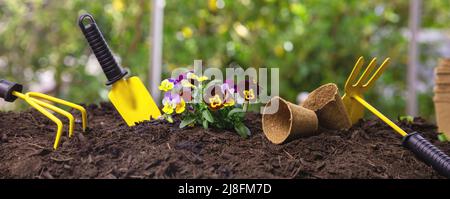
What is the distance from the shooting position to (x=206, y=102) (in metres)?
1.48

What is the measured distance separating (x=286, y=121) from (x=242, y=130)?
0.45ft

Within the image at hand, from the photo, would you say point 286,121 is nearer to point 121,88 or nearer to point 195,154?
point 195,154

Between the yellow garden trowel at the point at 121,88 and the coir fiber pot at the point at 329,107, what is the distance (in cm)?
50

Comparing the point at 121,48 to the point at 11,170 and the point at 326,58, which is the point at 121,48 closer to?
the point at 326,58

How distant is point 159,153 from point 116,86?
46 centimetres

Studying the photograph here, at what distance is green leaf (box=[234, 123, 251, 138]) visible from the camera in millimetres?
1470

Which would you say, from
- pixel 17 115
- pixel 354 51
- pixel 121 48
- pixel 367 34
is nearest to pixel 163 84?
pixel 17 115

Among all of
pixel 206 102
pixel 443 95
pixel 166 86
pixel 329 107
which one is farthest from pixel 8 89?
pixel 443 95

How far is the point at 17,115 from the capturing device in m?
1.68

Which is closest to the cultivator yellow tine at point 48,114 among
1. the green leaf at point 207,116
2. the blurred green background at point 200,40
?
the green leaf at point 207,116

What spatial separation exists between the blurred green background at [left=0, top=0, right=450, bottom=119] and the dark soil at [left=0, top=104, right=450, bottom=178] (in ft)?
5.98

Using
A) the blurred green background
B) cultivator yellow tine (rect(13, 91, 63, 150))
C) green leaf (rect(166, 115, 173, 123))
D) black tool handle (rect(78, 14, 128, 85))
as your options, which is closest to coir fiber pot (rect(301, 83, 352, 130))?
green leaf (rect(166, 115, 173, 123))

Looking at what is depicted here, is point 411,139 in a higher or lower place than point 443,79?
Result: lower

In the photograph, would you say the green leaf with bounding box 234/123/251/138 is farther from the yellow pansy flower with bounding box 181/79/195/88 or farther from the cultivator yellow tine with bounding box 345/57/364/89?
the cultivator yellow tine with bounding box 345/57/364/89
